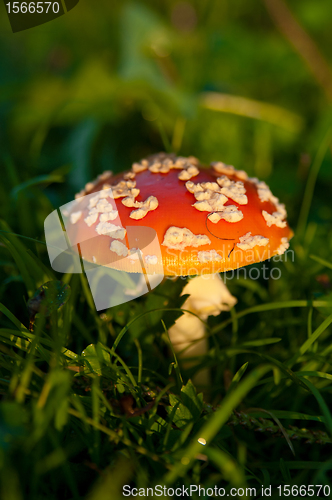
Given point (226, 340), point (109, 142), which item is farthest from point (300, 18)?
point (226, 340)

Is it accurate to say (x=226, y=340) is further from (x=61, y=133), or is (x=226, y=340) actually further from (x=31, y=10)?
(x=61, y=133)

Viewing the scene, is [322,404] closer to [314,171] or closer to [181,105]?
[314,171]

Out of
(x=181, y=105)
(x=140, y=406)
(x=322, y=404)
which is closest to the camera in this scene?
(x=322, y=404)

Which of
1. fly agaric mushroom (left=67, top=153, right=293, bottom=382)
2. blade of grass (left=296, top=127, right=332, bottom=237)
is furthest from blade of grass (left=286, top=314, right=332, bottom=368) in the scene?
blade of grass (left=296, top=127, right=332, bottom=237)

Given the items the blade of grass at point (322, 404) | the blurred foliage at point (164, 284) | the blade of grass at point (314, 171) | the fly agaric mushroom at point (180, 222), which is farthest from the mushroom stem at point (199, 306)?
the blade of grass at point (314, 171)

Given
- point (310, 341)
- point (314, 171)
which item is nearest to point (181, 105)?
point (314, 171)

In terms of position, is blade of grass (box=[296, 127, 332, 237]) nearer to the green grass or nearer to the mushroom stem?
the green grass

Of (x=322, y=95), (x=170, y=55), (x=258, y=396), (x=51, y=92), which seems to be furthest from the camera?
(x=170, y=55)
